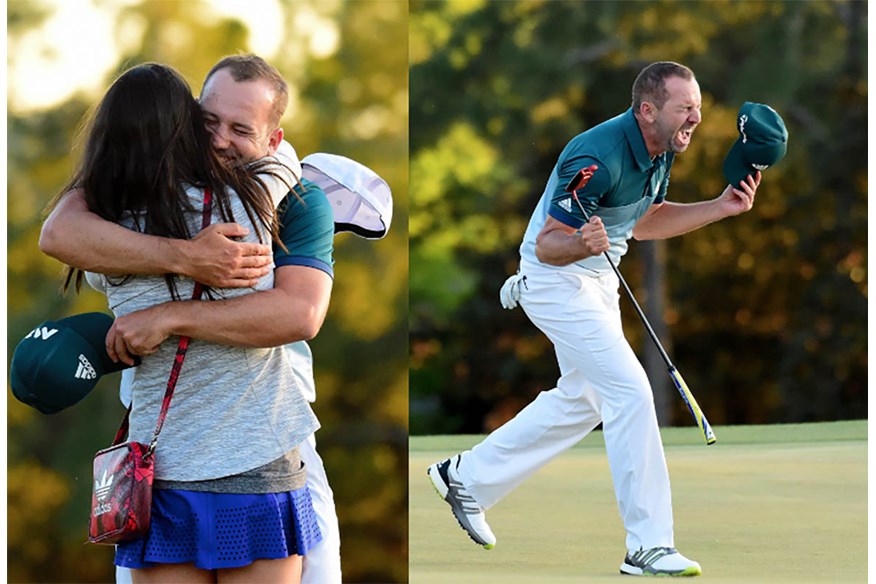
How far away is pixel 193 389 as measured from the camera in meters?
2.04

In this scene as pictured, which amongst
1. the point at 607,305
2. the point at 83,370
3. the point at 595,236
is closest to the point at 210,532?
the point at 83,370

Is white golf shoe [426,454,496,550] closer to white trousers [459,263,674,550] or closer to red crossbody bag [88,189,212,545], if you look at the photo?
white trousers [459,263,674,550]

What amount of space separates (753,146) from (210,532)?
8.77 ft

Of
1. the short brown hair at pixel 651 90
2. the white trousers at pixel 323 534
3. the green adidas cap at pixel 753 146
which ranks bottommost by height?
the white trousers at pixel 323 534

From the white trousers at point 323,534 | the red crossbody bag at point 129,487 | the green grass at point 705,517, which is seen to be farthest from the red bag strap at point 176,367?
the green grass at point 705,517

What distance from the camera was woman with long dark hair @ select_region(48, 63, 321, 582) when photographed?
79.6 inches

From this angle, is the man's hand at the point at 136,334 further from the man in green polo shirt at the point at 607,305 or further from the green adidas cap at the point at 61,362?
the man in green polo shirt at the point at 607,305

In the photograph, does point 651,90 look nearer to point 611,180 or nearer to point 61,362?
point 611,180

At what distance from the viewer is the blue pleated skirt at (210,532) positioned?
203 cm

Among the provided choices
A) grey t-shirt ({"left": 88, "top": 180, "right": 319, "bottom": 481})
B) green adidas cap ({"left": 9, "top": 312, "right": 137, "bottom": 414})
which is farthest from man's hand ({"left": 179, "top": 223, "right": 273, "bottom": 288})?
green adidas cap ({"left": 9, "top": 312, "right": 137, "bottom": 414})

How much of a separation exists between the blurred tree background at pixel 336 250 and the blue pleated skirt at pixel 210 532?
8.70 m

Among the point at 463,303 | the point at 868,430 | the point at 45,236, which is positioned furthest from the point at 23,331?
the point at 45,236

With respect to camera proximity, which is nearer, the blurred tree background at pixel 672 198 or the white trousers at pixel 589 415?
the white trousers at pixel 589 415

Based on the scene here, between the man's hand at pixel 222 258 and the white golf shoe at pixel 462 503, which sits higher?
the man's hand at pixel 222 258
